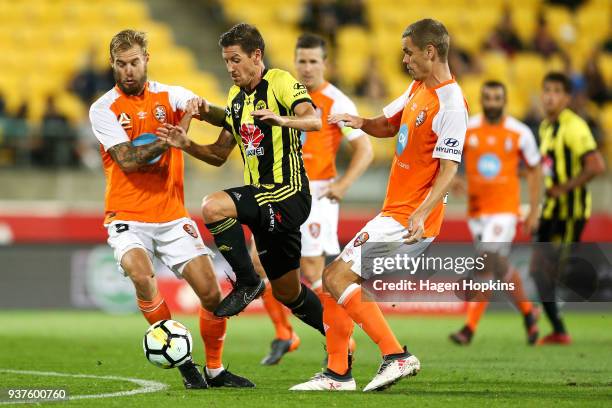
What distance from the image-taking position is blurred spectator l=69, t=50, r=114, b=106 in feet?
59.9

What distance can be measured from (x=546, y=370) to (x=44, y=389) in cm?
411

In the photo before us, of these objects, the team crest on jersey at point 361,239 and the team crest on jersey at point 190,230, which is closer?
the team crest on jersey at point 361,239

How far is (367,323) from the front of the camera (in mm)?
7617

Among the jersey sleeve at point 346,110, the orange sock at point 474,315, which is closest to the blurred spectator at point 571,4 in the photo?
the orange sock at point 474,315

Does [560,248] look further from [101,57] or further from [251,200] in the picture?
[101,57]

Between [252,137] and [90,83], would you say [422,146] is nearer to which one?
[252,137]

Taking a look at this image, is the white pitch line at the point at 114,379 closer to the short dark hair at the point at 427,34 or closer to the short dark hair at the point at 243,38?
the short dark hair at the point at 243,38

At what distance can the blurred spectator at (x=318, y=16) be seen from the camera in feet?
70.2

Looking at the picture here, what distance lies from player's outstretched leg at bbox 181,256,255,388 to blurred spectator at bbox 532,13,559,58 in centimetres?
1503

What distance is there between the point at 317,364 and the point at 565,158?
401cm

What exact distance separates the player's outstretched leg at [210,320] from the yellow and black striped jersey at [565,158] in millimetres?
5402

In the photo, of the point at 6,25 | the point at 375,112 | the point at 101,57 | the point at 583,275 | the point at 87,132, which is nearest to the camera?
the point at 583,275

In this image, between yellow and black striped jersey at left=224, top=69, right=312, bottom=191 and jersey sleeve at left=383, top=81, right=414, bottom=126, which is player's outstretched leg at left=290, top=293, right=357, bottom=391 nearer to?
yellow and black striped jersey at left=224, top=69, right=312, bottom=191

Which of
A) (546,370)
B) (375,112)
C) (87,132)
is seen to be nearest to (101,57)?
(87,132)
